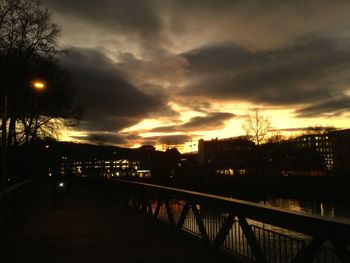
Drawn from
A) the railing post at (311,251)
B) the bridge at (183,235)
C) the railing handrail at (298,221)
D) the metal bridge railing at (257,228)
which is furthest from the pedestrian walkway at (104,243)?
the railing post at (311,251)

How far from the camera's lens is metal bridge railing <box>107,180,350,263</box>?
4.46m

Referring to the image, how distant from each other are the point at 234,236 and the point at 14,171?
111ft

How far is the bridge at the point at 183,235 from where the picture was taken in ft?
16.0

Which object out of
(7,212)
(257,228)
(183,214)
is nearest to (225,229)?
(257,228)

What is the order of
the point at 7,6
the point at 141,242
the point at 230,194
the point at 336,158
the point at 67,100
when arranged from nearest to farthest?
the point at 141,242, the point at 7,6, the point at 67,100, the point at 230,194, the point at 336,158

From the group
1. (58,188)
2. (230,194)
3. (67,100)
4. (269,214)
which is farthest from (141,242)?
(230,194)

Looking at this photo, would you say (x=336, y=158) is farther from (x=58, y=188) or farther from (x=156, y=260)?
(x=156, y=260)

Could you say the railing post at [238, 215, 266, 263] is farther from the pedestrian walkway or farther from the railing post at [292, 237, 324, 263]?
the railing post at [292, 237, 324, 263]

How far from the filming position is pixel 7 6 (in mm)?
25422

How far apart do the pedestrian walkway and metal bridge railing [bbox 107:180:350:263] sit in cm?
37

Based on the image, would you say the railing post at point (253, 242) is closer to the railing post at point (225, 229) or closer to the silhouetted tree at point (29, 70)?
the railing post at point (225, 229)

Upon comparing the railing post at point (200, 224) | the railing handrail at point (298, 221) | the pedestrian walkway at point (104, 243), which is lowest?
the pedestrian walkway at point (104, 243)

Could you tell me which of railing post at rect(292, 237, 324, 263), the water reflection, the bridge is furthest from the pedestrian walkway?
the water reflection

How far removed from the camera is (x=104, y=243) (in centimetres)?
903
